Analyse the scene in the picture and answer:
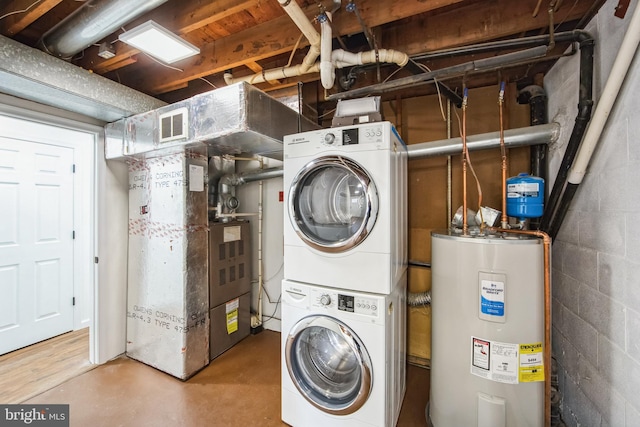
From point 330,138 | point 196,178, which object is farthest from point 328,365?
point 196,178

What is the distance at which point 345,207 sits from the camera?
173 cm

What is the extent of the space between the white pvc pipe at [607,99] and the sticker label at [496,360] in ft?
3.20

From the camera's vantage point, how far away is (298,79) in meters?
2.47

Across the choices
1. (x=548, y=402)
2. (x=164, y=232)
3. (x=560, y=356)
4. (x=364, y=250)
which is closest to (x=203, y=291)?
(x=164, y=232)

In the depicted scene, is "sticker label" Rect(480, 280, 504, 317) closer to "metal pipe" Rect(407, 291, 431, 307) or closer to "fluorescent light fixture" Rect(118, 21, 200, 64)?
"metal pipe" Rect(407, 291, 431, 307)

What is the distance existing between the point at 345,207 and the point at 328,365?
3.47ft

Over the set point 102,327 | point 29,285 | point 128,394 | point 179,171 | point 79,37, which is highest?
point 79,37

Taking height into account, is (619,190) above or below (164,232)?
above

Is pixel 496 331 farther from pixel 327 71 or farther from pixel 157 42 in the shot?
pixel 157 42

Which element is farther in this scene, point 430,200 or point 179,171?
point 430,200

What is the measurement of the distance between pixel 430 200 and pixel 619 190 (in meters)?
1.20

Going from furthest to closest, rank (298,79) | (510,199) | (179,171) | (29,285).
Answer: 1. (29,285)
2. (298,79)
3. (179,171)
4. (510,199)

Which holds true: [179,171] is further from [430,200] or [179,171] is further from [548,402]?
[548,402]

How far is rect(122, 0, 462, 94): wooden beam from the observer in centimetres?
160
